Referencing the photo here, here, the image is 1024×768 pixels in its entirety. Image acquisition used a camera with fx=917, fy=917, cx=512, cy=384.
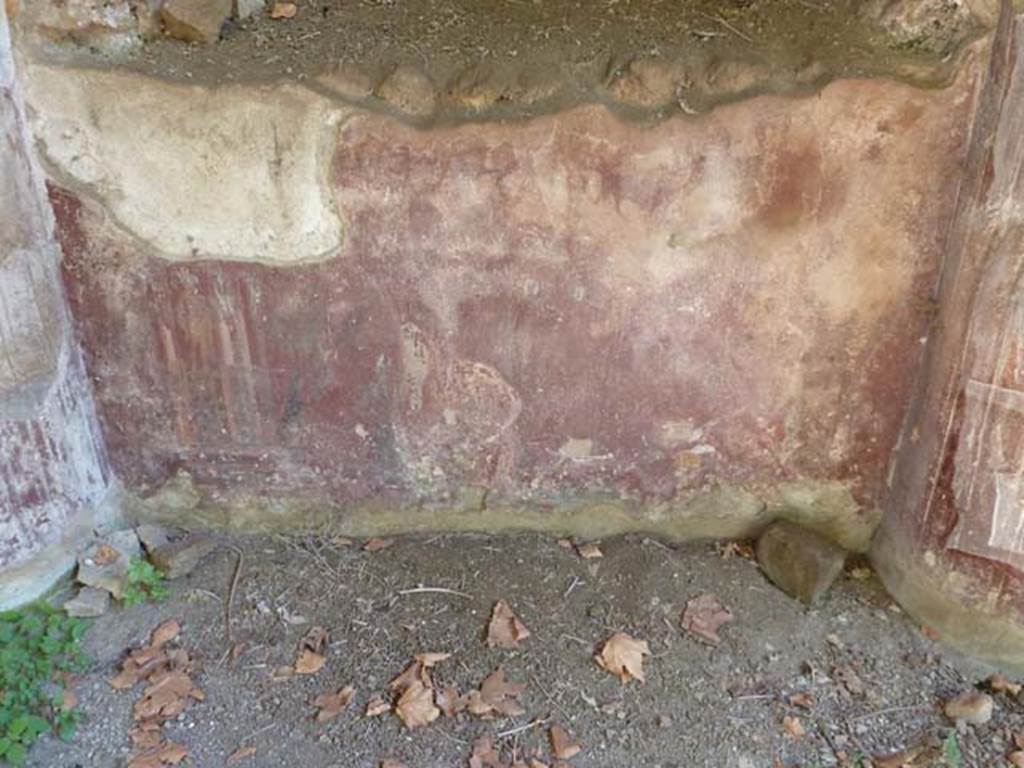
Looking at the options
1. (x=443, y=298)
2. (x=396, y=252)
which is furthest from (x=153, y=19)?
(x=443, y=298)

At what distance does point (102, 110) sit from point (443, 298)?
1.10 metres

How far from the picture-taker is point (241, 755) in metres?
2.49

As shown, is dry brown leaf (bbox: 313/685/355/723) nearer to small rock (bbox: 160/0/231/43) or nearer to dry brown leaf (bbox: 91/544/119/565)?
dry brown leaf (bbox: 91/544/119/565)

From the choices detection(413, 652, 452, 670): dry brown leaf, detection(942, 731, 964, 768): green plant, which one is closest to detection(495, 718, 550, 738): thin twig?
detection(413, 652, 452, 670): dry brown leaf

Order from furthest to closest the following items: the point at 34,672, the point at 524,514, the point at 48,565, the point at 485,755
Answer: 1. the point at 524,514
2. the point at 48,565
3. the point at 34,672
4. the point at 485,755

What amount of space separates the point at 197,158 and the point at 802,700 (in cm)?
234

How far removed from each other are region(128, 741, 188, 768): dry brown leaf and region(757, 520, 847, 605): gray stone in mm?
1864

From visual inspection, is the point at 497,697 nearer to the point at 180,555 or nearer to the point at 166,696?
the point at 166,696

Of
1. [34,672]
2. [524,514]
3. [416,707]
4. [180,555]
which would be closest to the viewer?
[416,707]

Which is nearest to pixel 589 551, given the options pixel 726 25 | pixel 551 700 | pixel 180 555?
pixel 551 700

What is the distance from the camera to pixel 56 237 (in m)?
2.77

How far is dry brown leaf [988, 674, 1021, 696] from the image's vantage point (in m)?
2.65

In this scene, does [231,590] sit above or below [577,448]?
below

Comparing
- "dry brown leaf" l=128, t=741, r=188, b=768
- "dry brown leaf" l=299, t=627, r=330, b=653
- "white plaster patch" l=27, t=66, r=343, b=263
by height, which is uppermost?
"white plaster patch" l=27, t=66, r=343, b=263
